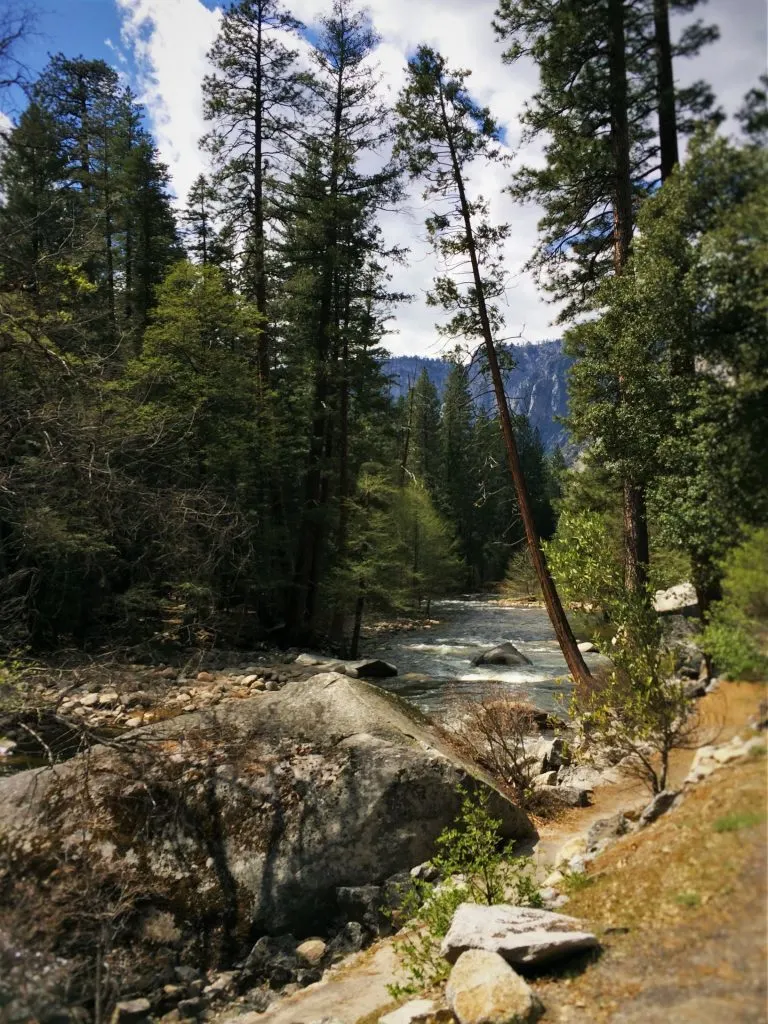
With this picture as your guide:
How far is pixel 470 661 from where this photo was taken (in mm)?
19484

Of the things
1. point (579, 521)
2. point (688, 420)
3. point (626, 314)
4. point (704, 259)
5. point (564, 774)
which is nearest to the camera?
point (704, 259)

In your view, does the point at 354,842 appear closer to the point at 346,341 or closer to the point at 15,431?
the point at 15,431

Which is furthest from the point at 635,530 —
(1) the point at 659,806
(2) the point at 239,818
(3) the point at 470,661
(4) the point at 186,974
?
(3) the point at 470,661

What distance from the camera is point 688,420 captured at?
15.5 feet

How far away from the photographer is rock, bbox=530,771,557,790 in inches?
310

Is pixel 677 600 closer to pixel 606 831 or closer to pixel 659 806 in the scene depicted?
pixel 659 806

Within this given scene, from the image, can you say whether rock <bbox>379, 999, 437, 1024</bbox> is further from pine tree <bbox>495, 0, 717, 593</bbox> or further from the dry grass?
pine tree <bbox>495, 0, 717, 593</bbox>

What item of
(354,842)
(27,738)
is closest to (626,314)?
(354,842)

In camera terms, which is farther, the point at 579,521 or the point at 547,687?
the point at 547,687

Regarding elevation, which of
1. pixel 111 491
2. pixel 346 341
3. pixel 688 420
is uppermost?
pixel 346 341

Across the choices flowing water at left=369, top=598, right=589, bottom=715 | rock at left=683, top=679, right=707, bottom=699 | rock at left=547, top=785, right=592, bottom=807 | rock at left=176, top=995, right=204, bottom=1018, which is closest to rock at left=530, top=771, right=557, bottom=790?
rock at left=547, top=785, right=592, bottom=807

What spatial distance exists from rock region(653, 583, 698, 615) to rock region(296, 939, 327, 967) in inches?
170

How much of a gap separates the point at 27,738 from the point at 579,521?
8944 millimetres

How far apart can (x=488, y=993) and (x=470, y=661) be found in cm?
1650
